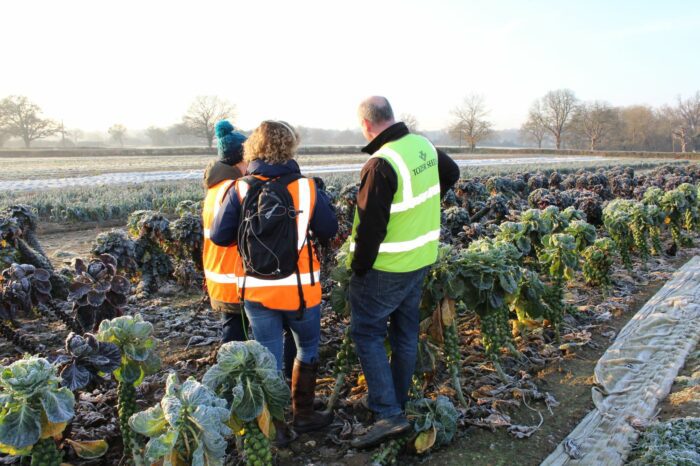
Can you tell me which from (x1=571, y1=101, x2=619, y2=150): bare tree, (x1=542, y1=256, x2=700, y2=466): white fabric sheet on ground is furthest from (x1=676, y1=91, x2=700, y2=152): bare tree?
(x1=542, y1=256, x2=700, y2=466): white fabric sheet on ground

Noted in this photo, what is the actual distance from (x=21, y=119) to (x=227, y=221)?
266ft

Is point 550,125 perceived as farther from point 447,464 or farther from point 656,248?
point 447,464

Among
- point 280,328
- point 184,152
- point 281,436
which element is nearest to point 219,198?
point 280,328

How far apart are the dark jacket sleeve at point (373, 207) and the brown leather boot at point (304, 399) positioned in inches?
32.9

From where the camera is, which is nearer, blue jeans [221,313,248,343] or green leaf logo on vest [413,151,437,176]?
green leaf logo on vest [413,151,437,176]

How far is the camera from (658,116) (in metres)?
85.2

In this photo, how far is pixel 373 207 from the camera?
2.95m

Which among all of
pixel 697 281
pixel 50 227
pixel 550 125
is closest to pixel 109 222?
pixel 50 227

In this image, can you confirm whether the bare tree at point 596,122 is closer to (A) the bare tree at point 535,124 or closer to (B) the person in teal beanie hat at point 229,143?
(A) the bare tree at point 535,124

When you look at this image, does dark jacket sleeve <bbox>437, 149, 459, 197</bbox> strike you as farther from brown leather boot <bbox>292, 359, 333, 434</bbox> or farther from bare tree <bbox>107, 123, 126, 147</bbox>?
bare tree <bbox>107, 123, 126, 147</bbox>

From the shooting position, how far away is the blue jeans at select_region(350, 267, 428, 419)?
3.16 metres

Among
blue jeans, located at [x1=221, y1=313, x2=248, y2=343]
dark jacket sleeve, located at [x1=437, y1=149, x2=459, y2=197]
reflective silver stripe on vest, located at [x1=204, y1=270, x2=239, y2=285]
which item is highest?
dark jacket sleeve, located at [x1=437, y1=149, x2=459, y2=197]

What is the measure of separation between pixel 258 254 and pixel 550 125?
8881 cm

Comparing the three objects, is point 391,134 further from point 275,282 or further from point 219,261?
point 219,261
